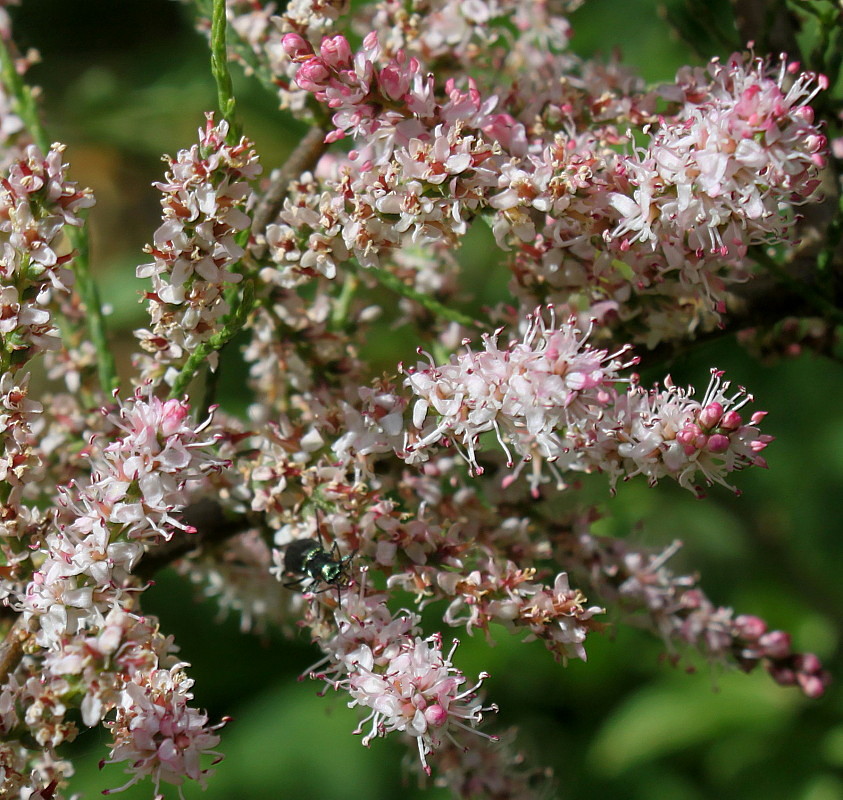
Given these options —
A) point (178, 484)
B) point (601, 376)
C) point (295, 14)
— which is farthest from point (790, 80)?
point (178, 484)

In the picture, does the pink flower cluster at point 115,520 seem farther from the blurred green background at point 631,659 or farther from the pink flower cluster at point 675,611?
→ the blurred green background at point 631,659

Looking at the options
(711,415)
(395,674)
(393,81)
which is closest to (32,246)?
(393,81)

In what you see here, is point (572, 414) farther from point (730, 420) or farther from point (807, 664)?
point (807, 664)

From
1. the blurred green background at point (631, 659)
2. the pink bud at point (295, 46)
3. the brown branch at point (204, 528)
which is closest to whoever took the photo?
the pink bud at point (295, 46)

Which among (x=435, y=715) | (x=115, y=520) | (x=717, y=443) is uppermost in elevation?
(x=717, y=443)

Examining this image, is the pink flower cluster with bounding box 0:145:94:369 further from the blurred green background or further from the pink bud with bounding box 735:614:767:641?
the blurred green background

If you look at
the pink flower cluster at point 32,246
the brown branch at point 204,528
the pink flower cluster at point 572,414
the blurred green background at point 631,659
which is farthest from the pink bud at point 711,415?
the blurred green background at point 631,659

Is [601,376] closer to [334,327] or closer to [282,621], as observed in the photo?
[334,327]
